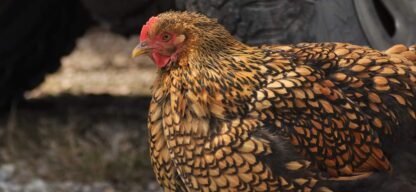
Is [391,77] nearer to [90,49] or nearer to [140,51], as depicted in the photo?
[140,51]

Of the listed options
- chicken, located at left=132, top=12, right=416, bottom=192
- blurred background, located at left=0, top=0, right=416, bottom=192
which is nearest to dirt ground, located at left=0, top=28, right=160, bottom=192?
blurred background, located at left=0, top=0, right=416, bottom=192

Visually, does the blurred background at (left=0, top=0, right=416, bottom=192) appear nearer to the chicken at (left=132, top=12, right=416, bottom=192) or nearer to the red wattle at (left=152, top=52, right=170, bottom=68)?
the chicken at (left=132, top=12, right=416, bottom=192)

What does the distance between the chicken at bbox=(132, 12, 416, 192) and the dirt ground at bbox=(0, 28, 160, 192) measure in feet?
4.84

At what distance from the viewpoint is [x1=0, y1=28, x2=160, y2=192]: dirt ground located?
475cm

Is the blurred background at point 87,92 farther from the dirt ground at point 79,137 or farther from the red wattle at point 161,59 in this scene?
the red wattle at point 161,59

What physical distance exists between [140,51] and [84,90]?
322cm

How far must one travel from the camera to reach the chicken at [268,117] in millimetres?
3082

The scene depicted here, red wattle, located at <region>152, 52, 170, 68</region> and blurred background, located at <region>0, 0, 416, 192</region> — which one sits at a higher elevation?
red wattle, located at <region>152, 52, 170, 68</region>

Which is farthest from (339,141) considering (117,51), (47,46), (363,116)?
(117,51)

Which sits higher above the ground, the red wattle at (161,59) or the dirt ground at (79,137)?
the red wattle at (161,59)

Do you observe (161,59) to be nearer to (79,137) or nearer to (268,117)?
(268,117)

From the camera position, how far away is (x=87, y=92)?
6.29 metres

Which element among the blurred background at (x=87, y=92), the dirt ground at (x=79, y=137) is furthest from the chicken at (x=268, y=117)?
the dirt ground at (x=79, y=137)

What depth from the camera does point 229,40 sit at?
130 inches
